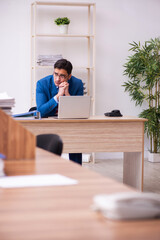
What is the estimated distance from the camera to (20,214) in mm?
1031

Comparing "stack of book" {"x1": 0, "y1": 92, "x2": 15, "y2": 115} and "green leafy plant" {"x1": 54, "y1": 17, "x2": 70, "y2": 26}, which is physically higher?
"green leafy plant" {"x1": 54, "y1": 17, "x2": 70, "y2": 26}

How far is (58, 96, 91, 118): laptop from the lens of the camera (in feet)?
12.9

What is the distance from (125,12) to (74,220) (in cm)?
636

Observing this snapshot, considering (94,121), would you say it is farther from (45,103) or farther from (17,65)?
(17,65)

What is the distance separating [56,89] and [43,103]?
20 centimetres

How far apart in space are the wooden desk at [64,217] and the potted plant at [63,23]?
17.3 ft

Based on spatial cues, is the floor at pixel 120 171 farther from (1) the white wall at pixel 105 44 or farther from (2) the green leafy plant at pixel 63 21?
(2) the green leafy plant at pixel 63 21

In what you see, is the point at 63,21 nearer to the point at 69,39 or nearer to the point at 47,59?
the point at 69,39

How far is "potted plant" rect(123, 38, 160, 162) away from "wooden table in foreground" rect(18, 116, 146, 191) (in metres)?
2.23

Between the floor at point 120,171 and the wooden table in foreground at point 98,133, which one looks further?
the floor at point 120,171

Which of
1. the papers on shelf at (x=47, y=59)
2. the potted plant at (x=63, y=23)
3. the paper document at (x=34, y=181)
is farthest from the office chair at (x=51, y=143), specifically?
the potted plant at (x=63, y=23)

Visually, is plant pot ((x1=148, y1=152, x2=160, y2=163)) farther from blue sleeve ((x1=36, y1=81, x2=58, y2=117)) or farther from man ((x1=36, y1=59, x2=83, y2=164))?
blue sleeve ((x1=36, y1=81, x2=58, y2=117))

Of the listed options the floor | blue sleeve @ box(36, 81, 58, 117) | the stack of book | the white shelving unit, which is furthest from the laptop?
the white shelving unit

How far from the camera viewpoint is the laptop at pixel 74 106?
12.9 feet
